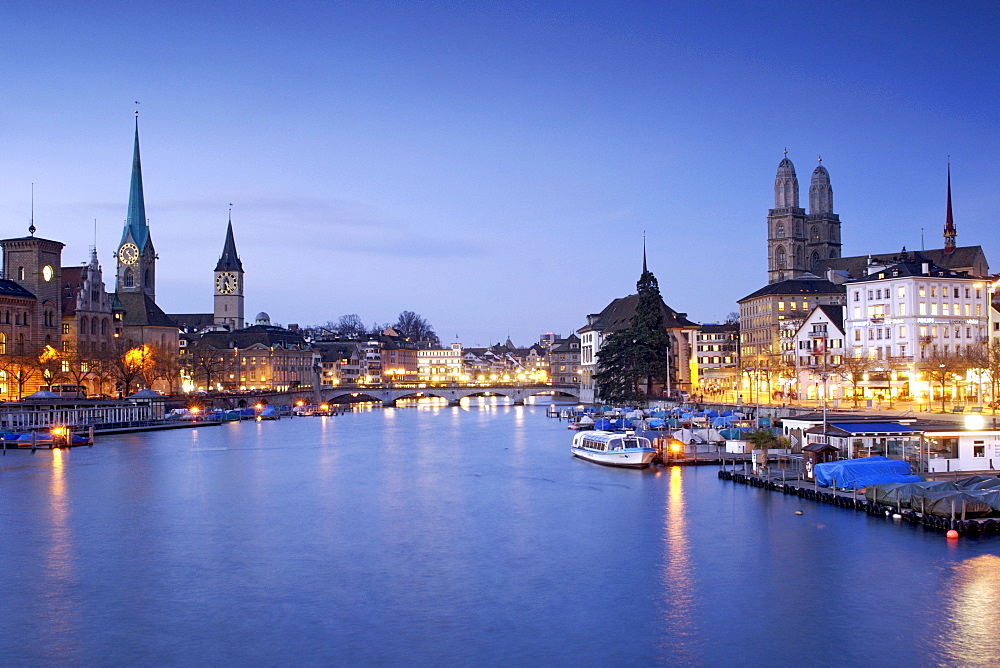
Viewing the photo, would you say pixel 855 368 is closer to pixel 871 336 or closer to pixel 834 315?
pixel 871 336

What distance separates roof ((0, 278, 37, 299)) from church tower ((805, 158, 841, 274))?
109402 millimetres

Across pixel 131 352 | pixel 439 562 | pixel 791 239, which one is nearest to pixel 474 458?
pixel 439 562

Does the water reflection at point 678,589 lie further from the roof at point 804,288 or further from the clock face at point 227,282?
the clock face at point 227,282

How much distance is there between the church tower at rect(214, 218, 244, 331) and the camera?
195875mm

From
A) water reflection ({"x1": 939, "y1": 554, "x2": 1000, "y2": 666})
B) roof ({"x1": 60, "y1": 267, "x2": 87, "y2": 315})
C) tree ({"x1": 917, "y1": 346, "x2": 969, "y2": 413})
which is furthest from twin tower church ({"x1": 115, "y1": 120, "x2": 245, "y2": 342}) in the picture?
water reflection ({"x1": 939, "y1": 554, "x2": 1000, "y2": 666})

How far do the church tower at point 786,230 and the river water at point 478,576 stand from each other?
113040mm

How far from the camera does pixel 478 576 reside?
28.0 meters

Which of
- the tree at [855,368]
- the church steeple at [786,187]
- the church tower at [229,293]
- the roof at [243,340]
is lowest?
the tree at [855,368]

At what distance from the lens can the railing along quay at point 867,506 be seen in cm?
3094

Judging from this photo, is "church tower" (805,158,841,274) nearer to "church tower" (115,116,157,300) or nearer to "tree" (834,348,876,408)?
"tree" (834,348,876,408)

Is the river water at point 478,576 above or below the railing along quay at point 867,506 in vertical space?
below

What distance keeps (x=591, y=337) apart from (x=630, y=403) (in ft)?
127

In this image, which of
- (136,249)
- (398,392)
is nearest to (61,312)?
(398,392)

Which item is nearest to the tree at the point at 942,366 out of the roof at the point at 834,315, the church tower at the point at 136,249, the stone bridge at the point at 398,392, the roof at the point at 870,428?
the roof at the point at 834,315
